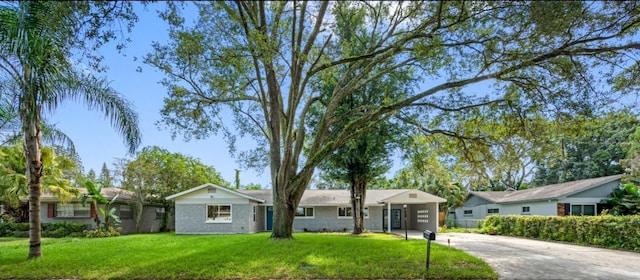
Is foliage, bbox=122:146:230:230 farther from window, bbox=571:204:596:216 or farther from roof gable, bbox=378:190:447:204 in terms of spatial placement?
window, bbox=571:204:596:216

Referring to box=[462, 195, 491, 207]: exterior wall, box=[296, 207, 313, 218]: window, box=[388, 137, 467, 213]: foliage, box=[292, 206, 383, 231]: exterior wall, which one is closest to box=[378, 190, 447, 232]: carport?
box=[292, 206, 383, 231]: exterior wall

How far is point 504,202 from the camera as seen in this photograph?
95.8 feet

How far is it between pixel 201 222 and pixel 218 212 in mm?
1080

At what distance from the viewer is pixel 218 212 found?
2356 cm

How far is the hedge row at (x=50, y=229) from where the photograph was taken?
2194 cm

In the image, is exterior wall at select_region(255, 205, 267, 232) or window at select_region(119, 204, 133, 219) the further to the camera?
exterior wall at select_region(255, 205, 267, 232)

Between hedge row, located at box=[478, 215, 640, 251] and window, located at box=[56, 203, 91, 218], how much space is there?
24.7 m

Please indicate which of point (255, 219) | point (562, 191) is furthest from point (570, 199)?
point (255, 219)

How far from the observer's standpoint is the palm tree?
28.8 ft

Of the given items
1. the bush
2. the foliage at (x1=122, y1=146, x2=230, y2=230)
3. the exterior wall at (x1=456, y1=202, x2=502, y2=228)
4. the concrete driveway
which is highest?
the foliage at (x1=122, y1=146, x2=230, y2=230)

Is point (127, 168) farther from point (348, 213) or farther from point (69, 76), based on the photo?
point (69, 76)

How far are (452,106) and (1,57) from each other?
13.6 meters

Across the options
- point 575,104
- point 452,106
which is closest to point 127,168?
point 452,106

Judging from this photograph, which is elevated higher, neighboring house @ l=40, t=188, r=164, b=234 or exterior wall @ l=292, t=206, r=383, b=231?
neighboring house @ l=40, t=188, r=164, b=234
